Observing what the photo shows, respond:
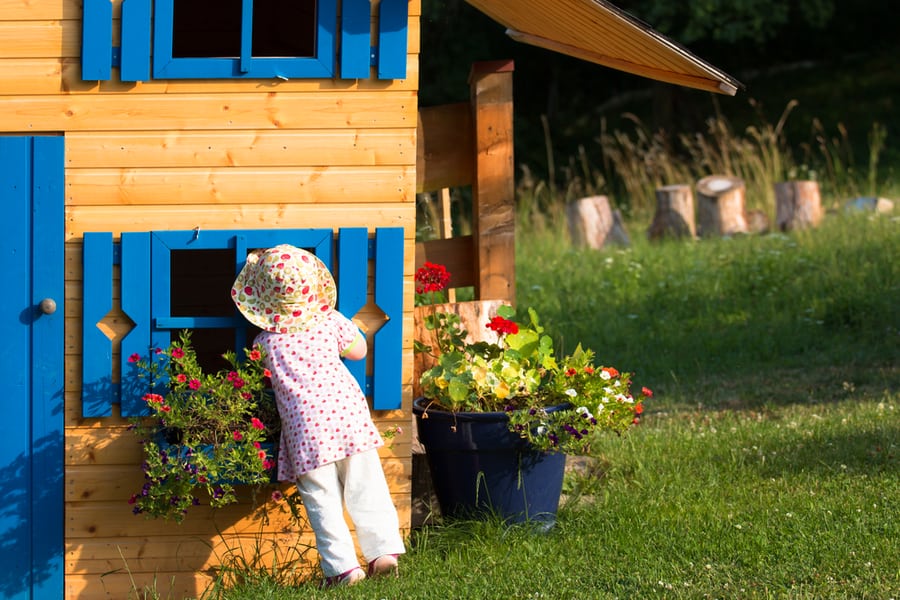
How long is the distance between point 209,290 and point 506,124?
2505 millimetres

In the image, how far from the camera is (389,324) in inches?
188

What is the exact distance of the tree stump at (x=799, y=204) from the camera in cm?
1182

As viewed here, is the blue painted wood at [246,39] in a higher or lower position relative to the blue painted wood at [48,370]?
higher

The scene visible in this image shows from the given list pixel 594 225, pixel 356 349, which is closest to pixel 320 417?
pixel 356 349

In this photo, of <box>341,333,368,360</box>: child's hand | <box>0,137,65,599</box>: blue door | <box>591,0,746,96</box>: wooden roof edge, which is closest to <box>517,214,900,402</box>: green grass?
<box>591,0,746,96</box>: wooden roof edge

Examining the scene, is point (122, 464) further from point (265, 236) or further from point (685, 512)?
point (685, 512)

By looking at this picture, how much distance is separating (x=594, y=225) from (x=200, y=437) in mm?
8450

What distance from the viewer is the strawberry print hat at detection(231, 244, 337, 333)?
175 inches

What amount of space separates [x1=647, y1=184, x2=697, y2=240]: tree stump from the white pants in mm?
8258

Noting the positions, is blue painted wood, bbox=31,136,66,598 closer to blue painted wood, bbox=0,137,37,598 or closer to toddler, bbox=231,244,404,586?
blue painted wood, bbox=0,137,37,598

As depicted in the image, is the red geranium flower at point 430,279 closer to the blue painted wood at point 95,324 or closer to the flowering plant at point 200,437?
the flowering plant at point 200,437

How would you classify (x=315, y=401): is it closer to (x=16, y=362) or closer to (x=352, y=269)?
(x=352, y=269)

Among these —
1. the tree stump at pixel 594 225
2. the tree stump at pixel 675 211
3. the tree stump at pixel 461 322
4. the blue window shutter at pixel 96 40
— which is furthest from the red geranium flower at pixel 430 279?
the tree stump at pixel 675 211

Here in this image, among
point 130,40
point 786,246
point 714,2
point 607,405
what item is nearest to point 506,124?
point 607,405
